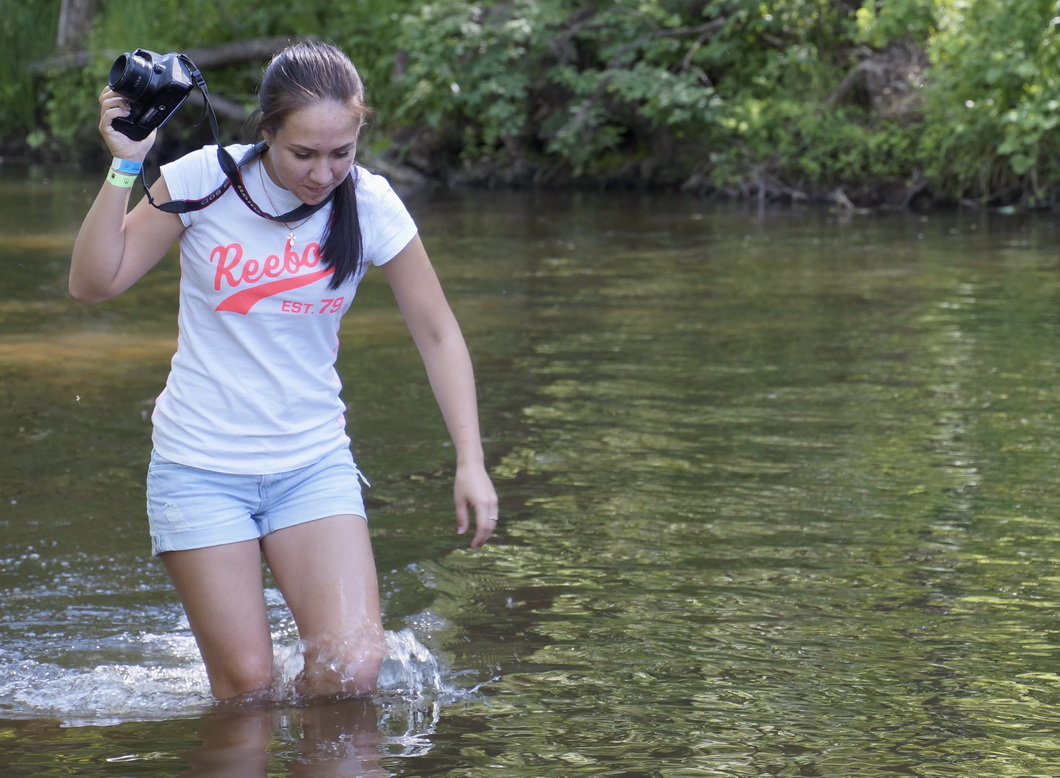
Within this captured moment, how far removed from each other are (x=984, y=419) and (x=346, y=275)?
438 centimetres

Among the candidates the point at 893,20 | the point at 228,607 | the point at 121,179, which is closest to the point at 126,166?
the point at 121,179

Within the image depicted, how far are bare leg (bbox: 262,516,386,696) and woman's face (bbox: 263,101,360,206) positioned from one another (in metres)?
0.79

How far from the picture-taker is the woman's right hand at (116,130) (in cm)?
327

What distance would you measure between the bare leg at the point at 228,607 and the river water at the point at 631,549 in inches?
5.8

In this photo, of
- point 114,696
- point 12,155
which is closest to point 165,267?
point 114,696

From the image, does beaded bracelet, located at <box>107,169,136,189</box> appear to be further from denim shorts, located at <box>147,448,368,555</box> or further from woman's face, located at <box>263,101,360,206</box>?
denim shorts, located at <box>147,448,368,555</box>

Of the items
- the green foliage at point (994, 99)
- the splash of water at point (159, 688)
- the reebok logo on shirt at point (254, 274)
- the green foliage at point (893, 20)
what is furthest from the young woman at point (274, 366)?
the green foliage at point (893, 20)

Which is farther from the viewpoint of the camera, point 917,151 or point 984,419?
point 917,151

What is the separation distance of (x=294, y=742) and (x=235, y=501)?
58cm

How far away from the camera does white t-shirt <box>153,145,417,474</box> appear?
135 inches

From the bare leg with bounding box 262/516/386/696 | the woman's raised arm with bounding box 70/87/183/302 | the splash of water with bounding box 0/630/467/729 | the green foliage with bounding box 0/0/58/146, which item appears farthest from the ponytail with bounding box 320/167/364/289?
the green foliage with bounding box 0/0/58/146

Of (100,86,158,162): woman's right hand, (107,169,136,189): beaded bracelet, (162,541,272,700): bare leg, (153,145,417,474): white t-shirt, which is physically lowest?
(162,541,272,700): bare leg

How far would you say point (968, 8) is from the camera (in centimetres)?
1562

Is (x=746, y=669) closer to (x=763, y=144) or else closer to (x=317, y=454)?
(x=317, y=454)
